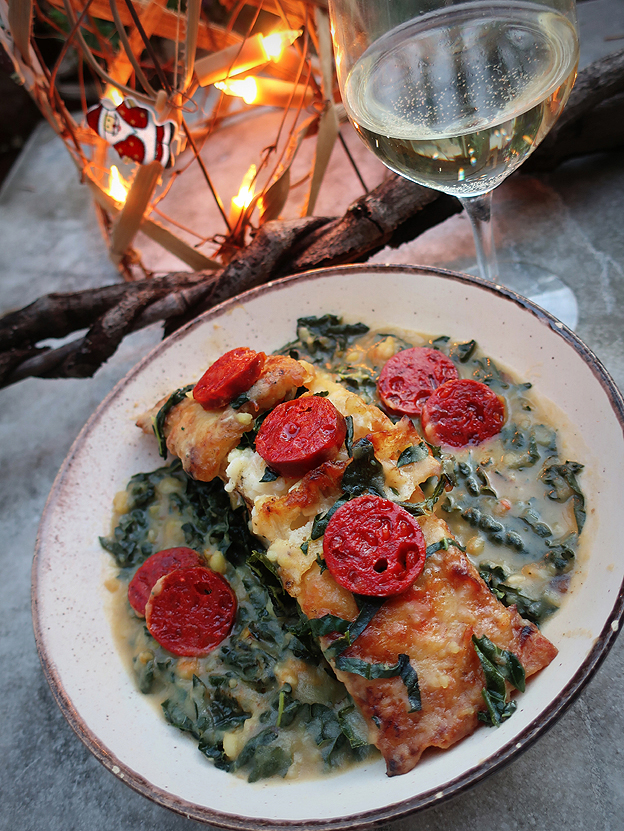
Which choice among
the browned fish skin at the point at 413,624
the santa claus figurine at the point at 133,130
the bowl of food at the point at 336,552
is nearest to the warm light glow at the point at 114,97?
the santa claus figurine at the point at 133,130

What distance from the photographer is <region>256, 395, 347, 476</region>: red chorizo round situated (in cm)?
234

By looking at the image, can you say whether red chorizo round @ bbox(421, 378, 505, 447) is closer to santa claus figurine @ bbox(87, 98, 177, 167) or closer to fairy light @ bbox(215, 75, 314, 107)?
fairy light @ bbox(215, 75, 314, 107)

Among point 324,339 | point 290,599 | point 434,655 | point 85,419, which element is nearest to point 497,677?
point 434,655

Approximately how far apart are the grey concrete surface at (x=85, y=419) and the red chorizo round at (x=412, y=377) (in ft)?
3.33

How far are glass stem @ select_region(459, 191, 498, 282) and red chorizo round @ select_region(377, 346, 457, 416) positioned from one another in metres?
0.58

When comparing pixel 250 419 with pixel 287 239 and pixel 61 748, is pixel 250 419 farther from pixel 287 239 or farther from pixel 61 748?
pixel 61 748

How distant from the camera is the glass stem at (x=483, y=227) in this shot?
287 centimetres

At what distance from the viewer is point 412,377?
295 cm

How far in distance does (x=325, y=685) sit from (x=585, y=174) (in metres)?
3.83

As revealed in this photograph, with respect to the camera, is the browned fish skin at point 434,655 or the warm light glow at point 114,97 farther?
the warm light glow at point 114,97

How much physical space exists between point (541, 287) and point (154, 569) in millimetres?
2745

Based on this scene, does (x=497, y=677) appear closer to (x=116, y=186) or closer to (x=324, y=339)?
(x=324, y=339)

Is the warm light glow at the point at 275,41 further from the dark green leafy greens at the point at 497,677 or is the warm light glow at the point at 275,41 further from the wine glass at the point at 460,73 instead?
the dark green leafy greens at the point at 497,677

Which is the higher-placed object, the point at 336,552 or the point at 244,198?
the point at 244,198
